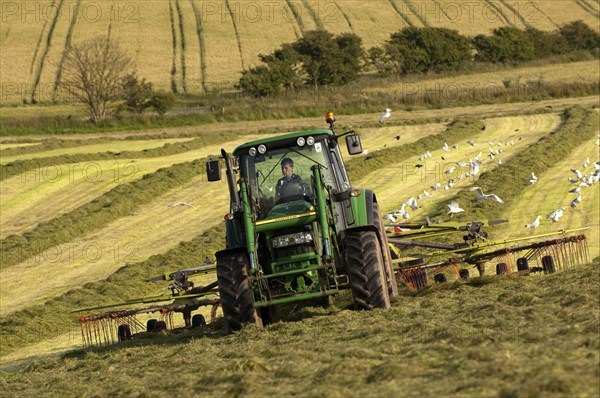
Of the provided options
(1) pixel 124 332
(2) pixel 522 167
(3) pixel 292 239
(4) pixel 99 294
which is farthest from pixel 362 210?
(2) pixel 522 167

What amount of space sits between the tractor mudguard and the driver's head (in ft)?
2.59

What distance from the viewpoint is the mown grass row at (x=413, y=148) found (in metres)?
28.1

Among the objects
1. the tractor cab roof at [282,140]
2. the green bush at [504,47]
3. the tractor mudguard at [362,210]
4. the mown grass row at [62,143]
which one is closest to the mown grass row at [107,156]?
the mown grass row at [62,143]

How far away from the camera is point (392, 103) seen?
1890 inches

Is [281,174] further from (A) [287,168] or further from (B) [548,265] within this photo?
(B) [548,265]

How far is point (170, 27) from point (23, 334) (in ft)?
185

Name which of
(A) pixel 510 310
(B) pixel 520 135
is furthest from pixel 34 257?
(B) pixel 520 135

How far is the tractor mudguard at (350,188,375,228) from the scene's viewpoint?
482 inches

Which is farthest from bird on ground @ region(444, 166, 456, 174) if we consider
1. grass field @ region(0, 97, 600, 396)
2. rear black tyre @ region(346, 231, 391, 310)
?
rear black tyre @ region(346, 231, 391, 310)

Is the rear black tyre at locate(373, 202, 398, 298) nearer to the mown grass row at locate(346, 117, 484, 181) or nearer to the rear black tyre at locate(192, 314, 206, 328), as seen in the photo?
the rear black tyre at locate(192, 314, 206, 328)

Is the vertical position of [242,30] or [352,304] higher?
[242,30]

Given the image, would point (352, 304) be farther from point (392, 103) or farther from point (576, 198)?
point (392, 103)

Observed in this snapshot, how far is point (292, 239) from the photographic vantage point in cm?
1121

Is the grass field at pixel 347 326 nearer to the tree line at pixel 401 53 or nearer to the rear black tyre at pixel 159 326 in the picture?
the rear black tyre at pixel 159 326
